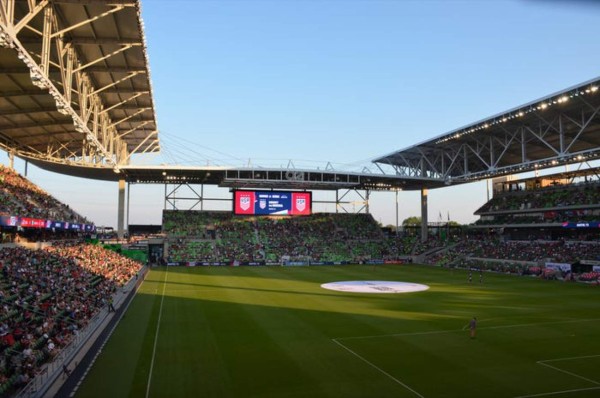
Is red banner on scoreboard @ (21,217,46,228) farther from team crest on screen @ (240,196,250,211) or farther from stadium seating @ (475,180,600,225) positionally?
stadium seating @ (475,180,600,225)

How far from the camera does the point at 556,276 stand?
49625 mm

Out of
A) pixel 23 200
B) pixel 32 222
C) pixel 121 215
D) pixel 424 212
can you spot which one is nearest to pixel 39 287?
pixel 32 222

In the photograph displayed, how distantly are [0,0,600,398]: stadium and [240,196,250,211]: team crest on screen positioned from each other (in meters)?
0.48

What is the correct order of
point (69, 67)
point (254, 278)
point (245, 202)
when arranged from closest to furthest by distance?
point (69, 67) < point (254, 278) < point (245, 202)

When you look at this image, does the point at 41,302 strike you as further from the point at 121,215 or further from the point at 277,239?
the point at 277,239

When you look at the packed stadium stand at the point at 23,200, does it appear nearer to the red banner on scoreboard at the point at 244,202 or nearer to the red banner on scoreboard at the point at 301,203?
the red banner on scoreboard at the point at 244,202

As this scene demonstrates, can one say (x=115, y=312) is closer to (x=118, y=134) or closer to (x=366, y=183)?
(x=118, y=134)

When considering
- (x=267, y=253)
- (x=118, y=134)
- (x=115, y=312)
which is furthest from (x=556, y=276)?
(x=118, y=134)

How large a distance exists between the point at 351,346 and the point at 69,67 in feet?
65.0

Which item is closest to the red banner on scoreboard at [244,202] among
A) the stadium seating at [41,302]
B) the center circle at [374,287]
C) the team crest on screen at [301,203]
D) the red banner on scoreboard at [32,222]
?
the team crest on screen at [301,203]

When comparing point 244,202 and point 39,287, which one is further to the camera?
point 244,202

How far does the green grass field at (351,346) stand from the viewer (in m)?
15.6

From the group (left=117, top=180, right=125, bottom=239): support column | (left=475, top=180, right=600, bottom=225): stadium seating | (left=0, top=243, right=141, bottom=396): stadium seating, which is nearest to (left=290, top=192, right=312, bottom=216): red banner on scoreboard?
(left=117, top=180, right=125, bottom=239): support column

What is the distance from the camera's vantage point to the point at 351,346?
20844mm
